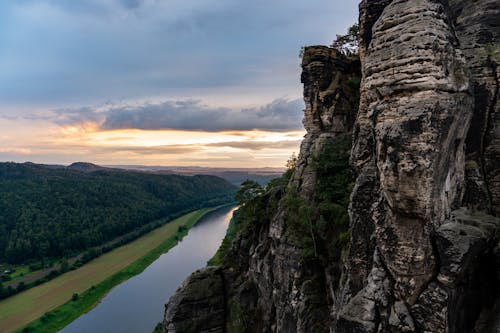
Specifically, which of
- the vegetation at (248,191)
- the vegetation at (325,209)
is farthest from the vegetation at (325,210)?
the vegetation at (248,191)

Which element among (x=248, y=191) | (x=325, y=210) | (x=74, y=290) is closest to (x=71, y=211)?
(x=74, y=290)

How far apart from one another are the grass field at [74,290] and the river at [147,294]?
4.96 feet

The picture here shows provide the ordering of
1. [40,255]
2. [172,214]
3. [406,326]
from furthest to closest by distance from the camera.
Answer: [172,214]
[40,255]
[406,326]

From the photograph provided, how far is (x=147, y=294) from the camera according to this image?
43.2 m

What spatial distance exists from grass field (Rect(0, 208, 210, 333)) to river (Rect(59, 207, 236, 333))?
4.96ft

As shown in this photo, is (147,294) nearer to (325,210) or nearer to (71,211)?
(325,210)

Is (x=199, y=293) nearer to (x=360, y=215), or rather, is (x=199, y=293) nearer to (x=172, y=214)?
(x=360, y=215)

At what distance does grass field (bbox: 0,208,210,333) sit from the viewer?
38.0 meters

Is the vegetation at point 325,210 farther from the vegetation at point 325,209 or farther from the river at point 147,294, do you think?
the river at point 147,294

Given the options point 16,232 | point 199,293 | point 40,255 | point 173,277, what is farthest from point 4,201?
point 199,293

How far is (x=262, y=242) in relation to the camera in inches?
A: 818

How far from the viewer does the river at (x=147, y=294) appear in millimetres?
35750

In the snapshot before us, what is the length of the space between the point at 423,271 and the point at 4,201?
9329 centimetres

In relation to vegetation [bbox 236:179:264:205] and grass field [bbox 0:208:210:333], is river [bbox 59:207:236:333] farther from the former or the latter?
vegetation [bbox 236:179:264:205]
